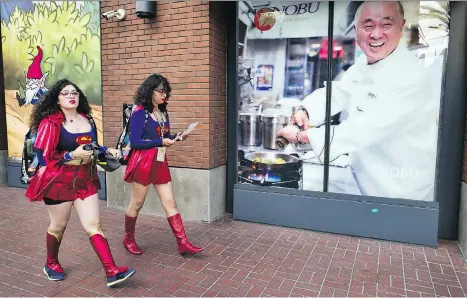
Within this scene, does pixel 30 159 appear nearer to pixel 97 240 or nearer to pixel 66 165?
pixel 66 165

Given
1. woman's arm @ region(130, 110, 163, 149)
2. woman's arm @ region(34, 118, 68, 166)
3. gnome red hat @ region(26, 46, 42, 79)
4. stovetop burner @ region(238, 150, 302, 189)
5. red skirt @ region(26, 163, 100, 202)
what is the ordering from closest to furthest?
woman's arm @ region(34, 118, 68, 166) → red skirt @ region(26, 163, 100, 202) → woman's arm @ region(130, 110, 163, 149) → stovetop burner @ region(238, 150, 302, 189) → gnome red hat @ region(26, 46, 42, 79)

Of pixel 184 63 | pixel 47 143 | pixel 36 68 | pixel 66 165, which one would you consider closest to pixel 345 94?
pixel 184 63

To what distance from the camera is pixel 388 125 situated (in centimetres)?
466

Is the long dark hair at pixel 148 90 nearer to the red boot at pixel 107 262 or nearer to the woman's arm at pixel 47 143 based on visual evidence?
the woman's arm at pixel 47 143

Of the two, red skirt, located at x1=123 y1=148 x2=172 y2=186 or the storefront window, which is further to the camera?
the storefront window

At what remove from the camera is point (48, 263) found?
3.64 m

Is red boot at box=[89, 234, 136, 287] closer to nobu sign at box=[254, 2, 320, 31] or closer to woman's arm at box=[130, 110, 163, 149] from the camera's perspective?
woman's arm at box=[130, 110, 163, 149]

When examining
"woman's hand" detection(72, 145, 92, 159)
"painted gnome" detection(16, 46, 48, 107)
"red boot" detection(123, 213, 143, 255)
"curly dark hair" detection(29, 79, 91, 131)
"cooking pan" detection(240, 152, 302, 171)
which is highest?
"painted gnome" detection(16, 46, 48, 107)

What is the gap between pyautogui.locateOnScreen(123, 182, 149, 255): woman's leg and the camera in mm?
4070

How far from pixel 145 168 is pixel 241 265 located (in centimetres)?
142

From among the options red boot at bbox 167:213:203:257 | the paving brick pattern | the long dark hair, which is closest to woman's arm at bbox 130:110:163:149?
the long dark hair

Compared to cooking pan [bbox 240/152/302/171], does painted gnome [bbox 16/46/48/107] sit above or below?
above

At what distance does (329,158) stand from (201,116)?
181 cm

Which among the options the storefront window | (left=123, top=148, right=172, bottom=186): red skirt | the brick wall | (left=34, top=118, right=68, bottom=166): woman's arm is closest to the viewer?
(left=34, top=118, right=68, bottom=166): woman's arm
